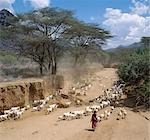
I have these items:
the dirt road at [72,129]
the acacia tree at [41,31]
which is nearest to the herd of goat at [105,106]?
the dirt road at [72,129]

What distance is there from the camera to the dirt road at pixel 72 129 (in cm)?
1367

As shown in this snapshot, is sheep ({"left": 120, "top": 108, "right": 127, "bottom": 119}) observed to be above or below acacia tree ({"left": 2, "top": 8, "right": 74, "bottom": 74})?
below

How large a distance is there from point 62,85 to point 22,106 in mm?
5584

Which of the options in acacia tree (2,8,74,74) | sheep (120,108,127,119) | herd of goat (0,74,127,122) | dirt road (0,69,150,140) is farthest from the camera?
acacia tree (2,8,74,74)

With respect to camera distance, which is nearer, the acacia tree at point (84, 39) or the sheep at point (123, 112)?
the sheep at point (123, 112)

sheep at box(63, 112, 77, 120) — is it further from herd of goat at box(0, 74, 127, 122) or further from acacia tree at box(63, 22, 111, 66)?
acacia tree at box(63, 22, 111, 66)

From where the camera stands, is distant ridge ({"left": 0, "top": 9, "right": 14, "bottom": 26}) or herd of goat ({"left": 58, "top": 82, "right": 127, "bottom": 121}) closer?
herd of goat ({"left": 58, "top": 82, "right": 127, "bottom": 121})

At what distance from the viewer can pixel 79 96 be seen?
21.8m

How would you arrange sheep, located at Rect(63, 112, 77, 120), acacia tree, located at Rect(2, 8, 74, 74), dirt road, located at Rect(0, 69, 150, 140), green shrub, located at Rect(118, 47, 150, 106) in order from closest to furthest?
dirt road, located at Rect(0, 69, 150, 140) → sheep, located at Rect(63, 112, 77, 120) → green shrub, located at Rect(118, 47, 150, 106) → acacia tree, located at Rect(2, 8, 74, 74)

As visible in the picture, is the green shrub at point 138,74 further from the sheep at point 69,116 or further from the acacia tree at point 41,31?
the acacia tree at point 41,31

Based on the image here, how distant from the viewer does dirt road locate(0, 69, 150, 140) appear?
538 inches

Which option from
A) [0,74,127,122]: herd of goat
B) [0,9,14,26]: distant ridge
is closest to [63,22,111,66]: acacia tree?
[0,9,14,26]: distant ridge

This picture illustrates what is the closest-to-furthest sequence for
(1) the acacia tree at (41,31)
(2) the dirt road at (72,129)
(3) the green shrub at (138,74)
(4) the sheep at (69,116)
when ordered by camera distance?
1. (2) the dirt road at (72,129)
2. (4) the sheep at (69,116)
3. (3) the green shrub at (138,74)
4. (1) the acacia tree at (41,31)

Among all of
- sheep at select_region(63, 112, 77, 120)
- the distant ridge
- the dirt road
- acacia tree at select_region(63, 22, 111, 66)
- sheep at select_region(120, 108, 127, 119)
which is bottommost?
the dirt road
